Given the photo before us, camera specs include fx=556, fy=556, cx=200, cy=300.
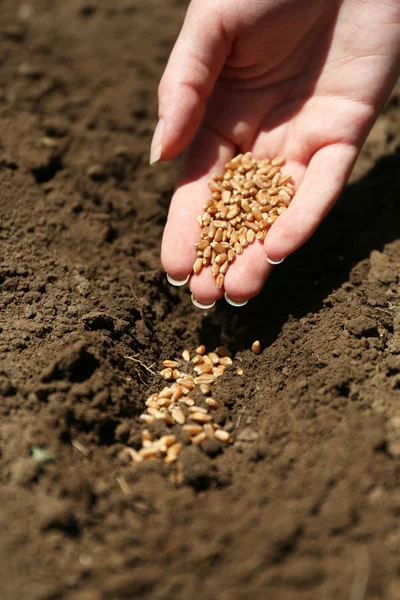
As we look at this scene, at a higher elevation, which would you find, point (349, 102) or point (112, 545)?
point (349, 102)

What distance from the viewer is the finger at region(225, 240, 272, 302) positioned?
328 centimetres

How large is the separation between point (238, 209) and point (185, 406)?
4.23 feet

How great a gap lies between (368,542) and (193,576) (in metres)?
0.69

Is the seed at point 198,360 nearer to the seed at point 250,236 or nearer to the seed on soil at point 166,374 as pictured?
the seed on soil at point 166,374

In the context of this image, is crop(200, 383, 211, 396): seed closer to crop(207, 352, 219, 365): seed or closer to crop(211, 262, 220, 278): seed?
crop(207, 352, 219, 365): seed

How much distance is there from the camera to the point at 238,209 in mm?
3512

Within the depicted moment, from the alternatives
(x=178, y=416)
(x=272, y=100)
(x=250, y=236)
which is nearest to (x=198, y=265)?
(x=250, y=236)

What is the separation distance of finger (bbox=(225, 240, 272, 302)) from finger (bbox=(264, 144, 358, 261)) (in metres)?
0.08

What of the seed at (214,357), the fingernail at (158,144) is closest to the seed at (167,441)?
the seed at (214,357)

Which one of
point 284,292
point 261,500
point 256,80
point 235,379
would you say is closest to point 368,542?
point 261,500

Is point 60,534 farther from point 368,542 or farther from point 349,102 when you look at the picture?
point 349,102

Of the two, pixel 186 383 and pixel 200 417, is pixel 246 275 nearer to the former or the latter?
pixel 186 383

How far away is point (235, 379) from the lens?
3.20 meters

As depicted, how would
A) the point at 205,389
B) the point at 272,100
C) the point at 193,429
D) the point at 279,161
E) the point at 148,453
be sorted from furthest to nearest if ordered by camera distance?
1. the point at 272,100
2. the point at 279,161
3. the point at 205,389
4. the point at 193,429
5. the point at 148,453
